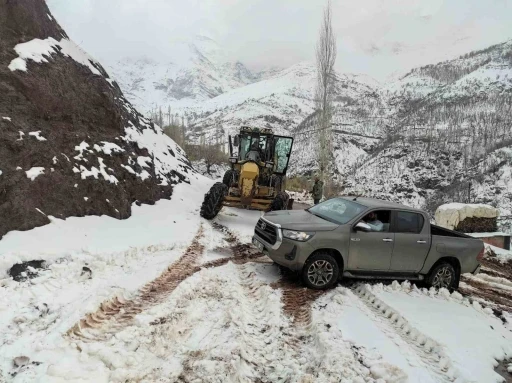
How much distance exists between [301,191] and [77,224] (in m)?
24.5

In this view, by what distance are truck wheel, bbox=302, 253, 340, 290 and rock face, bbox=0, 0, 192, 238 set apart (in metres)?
5.22

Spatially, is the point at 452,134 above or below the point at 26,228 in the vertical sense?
above

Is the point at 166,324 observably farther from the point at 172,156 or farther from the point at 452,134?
the point at 452,134

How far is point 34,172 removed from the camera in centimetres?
812

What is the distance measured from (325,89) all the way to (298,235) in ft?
82.6

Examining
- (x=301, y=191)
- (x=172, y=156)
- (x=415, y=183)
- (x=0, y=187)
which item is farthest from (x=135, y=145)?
(x=415, y=183)

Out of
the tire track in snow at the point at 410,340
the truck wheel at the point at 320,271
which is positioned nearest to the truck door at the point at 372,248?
the truck wheel at the point at 320,271

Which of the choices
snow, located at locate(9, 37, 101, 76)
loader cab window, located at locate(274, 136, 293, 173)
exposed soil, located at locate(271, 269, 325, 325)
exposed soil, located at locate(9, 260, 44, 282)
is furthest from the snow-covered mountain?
exposed soil, located at locate(9, 260, 44, 282)

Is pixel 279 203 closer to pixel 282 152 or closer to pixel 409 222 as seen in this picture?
pixel 282 152

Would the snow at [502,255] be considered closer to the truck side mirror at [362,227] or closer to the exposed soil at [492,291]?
the exposed soil at [492,291]

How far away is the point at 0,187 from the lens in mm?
7180

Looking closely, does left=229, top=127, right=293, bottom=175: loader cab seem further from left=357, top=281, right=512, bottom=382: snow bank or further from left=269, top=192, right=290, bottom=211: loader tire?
left=357, top=281, right=512, bottom=382: snow bank

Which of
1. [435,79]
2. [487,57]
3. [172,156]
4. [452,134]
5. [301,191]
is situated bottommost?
[301,191]

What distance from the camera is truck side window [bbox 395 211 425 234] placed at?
25.0 ft
